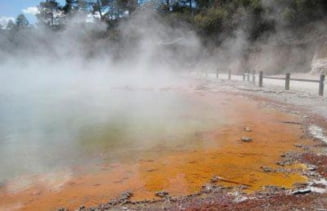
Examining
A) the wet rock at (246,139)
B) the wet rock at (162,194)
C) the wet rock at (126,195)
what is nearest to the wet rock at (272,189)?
the wet rock at (162,194)

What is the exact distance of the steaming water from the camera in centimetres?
534

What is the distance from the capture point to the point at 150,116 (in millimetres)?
8773

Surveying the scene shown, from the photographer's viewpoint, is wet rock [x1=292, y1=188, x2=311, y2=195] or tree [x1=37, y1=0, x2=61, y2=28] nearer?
wet rock [x1=292, y1=188, x2=311, y2=195]

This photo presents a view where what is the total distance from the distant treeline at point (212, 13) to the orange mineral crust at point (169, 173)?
1335 cm

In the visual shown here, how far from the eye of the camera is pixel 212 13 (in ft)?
79.2

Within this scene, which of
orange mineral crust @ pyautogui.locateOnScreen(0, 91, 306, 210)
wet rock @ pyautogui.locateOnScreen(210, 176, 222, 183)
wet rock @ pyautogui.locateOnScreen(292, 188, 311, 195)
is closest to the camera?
wet rock @ pyautogui.locateOnScreen(292, 188, 311, 195)

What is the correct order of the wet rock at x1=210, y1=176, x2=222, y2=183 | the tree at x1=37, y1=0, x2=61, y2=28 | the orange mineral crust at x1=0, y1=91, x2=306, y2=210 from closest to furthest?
the orange mineral crust at x1=0, y1=91, x2=306, y2=210, the wet rock at x1=210, y1=176, x2=222, y2=183, the tree at x1=37, y1=0, x2=61, y2=28

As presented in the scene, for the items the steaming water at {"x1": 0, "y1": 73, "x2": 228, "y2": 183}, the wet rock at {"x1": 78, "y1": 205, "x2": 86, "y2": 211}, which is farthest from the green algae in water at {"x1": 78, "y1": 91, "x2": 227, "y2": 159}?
the wet rock at {"x1": 78, "y1": 205, "x2": 86, "y2": 211}

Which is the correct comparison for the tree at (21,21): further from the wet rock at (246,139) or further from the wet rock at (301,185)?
the wet rock at (301,185)

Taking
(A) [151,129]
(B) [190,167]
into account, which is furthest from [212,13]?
(B) [190,167]

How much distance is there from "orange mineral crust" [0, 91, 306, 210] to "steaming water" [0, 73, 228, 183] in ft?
0.68

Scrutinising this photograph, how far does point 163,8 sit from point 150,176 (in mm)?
28507

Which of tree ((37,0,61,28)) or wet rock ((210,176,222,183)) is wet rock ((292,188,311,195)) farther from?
tree ((37,0,61,28))

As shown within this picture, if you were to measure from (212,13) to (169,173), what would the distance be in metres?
21.0
